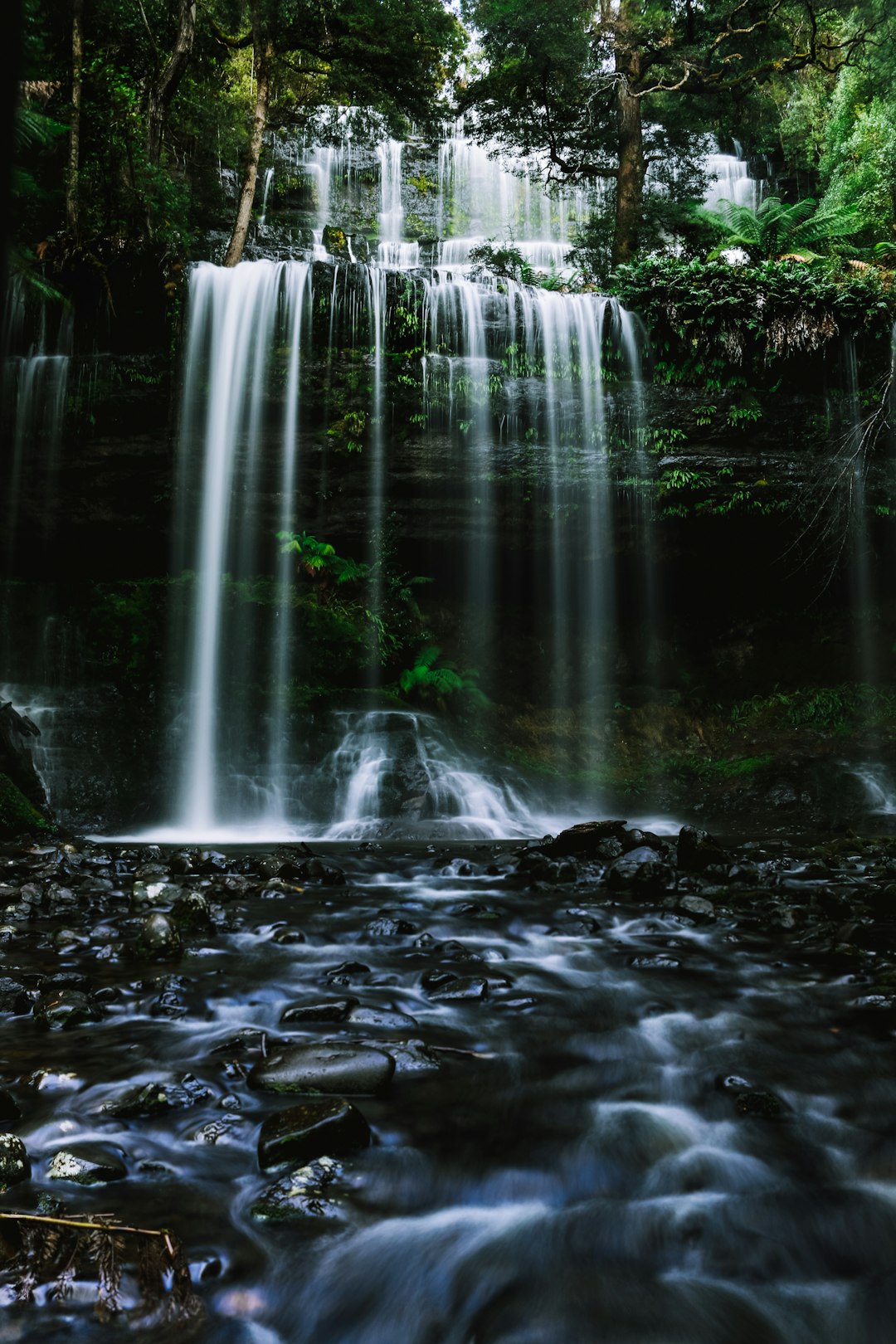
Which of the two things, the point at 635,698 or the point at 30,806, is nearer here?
the point at 30,806

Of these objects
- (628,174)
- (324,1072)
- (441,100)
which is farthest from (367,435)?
(441,100)

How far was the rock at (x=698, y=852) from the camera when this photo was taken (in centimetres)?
655

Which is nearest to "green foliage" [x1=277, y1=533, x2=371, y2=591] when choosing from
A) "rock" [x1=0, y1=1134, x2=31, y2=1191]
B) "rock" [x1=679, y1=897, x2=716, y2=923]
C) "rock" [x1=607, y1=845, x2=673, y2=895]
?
"rock" [x1=607, y1=845, x2=673, y2=895]

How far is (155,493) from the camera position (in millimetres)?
12000

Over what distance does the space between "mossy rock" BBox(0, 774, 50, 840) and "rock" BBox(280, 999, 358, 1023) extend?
207 inches

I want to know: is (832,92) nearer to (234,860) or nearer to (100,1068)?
(234,860)

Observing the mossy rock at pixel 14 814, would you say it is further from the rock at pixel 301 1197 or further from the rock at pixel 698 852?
the rock at pixel 301 1197

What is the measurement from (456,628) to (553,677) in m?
1.71

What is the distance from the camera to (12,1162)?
2.28m

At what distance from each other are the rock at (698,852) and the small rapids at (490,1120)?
4.80 feet

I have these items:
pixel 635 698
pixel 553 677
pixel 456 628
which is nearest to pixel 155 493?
pixel 456 628

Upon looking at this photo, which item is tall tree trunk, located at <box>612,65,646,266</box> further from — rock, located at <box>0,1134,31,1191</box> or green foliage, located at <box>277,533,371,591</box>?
rock, located at <box>0,1134,31,1191</box>

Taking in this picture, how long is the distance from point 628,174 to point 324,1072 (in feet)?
51.9

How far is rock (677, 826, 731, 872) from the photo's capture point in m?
6.55
